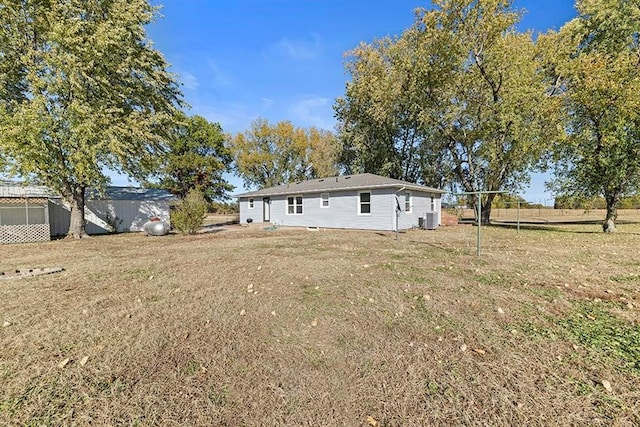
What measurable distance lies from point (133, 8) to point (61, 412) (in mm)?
17088

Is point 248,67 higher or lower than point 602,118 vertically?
higher

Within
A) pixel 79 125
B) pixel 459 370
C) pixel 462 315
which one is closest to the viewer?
pixel 459 370

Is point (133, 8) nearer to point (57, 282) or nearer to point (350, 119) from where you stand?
point (57, 282)

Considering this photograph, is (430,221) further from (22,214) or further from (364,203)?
(22,214)

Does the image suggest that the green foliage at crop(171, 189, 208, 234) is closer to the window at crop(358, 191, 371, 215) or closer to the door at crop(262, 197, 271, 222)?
the door at crop(262, 197, 271, 222)

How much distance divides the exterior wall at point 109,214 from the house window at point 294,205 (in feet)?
30.1

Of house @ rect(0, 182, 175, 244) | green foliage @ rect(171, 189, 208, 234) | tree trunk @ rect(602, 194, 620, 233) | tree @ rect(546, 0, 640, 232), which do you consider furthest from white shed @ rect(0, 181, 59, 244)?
tree trunk @ rect(602, 194, 620, 233)

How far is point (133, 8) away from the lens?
13234 millimetres

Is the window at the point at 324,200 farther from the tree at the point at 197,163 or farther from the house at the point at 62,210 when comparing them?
the tree at the point at 197,163

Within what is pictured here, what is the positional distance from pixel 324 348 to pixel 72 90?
52.5 feet

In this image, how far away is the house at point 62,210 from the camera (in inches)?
539

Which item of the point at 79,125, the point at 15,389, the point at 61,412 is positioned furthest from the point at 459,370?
the point at 79,125

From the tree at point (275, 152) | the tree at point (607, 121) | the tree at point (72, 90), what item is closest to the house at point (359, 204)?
the tree at point (607, 121)

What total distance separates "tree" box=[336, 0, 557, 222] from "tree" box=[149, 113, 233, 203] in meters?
13.8
